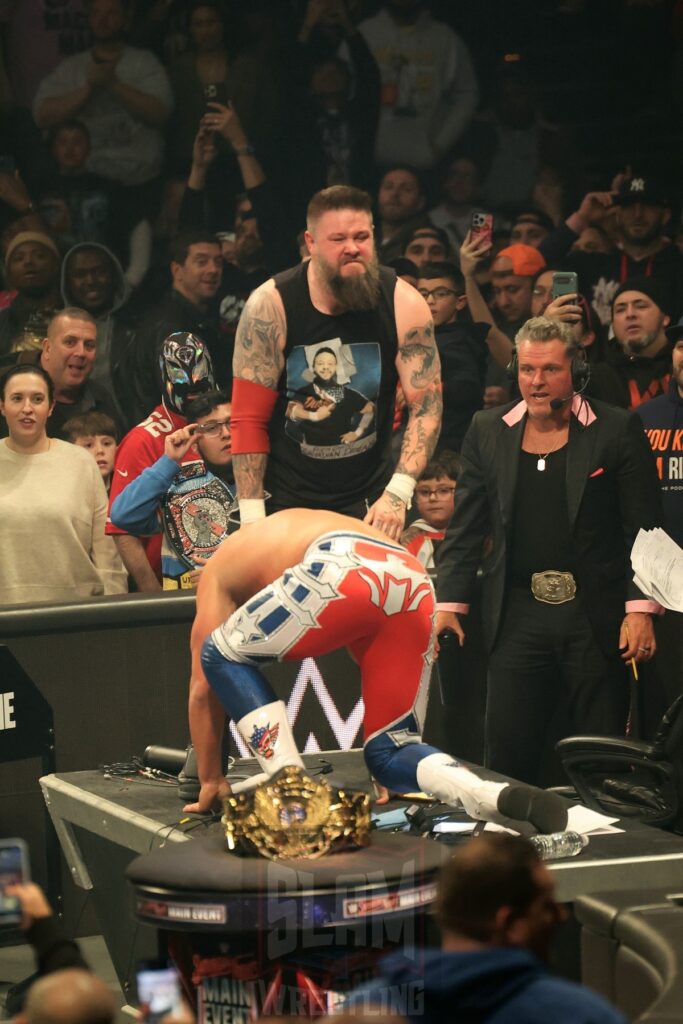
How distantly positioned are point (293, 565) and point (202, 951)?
126cm

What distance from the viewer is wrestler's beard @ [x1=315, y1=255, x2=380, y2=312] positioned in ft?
17.3

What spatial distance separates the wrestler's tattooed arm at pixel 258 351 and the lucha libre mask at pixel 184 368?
217cm

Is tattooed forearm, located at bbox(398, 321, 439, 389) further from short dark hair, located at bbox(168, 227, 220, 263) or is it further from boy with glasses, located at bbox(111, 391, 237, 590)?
short dark hair, located at bbox(168, 227, 220, 263)

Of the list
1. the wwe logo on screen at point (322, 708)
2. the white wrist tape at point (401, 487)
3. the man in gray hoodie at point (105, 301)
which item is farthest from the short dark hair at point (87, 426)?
the white wrist tape at point (401, 487)

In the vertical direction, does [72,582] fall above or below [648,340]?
below

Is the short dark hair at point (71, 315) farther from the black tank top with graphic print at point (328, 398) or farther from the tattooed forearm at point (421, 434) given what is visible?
the tattooed forearm at point (421, 434)

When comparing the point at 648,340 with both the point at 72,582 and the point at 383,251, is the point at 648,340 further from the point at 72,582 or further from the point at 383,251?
the point at 72,582

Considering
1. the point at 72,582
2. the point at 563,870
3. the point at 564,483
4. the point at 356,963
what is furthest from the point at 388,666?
the point at 72,582

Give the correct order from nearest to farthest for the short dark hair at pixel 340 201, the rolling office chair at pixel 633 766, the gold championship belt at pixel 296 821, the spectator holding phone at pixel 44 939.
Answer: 1. the spectator holding phone at pixel 44 939
2. the gold championship belt at pixel 296 821
3. the rolling office chair at pixel 633 766
4. the short dark hair at pixel 340 201

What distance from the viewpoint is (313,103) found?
27.6 feet

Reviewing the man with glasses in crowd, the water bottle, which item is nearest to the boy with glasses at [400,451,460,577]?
the man with glasses in crowd

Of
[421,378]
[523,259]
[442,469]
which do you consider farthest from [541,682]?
[523,259]

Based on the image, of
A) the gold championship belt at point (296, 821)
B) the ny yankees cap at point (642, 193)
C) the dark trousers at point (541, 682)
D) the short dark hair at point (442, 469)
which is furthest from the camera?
the ny yankees cap at point (642, 193)

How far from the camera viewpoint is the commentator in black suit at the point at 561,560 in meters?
5.86
